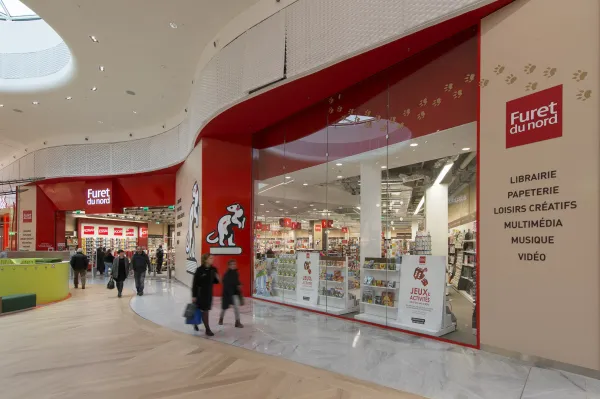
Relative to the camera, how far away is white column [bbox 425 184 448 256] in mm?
5891

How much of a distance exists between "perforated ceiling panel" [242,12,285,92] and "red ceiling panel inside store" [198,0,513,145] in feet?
1.00

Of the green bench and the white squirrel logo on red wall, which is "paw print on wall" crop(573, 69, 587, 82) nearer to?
the white squirrel logo on red wall

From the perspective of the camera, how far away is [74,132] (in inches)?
627

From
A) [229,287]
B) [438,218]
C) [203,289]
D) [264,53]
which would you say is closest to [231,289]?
[229,287]

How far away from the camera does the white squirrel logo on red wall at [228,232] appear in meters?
9.77

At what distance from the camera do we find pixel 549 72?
174 inches

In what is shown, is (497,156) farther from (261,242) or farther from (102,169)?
(102,169)

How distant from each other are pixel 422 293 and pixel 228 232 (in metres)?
5.37

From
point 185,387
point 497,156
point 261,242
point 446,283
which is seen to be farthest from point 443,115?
point 261,242

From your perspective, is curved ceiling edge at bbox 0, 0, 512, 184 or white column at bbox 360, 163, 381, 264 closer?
curved ceiling edge at bbox 0, 0, 512, 184

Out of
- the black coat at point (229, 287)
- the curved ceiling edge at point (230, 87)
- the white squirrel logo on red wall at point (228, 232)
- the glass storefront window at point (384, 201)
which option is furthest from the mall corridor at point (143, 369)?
the curved ceiling edge at point (230, 87)

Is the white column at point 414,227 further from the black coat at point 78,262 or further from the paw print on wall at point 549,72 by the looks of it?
the black coat at point 78,262

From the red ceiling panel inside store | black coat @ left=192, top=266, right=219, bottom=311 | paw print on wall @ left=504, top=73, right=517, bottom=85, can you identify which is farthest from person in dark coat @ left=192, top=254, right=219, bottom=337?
paw print on wall @ left=504, top=73, right=517, bottom=85

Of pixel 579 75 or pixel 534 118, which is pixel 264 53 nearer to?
pixel 534 118
